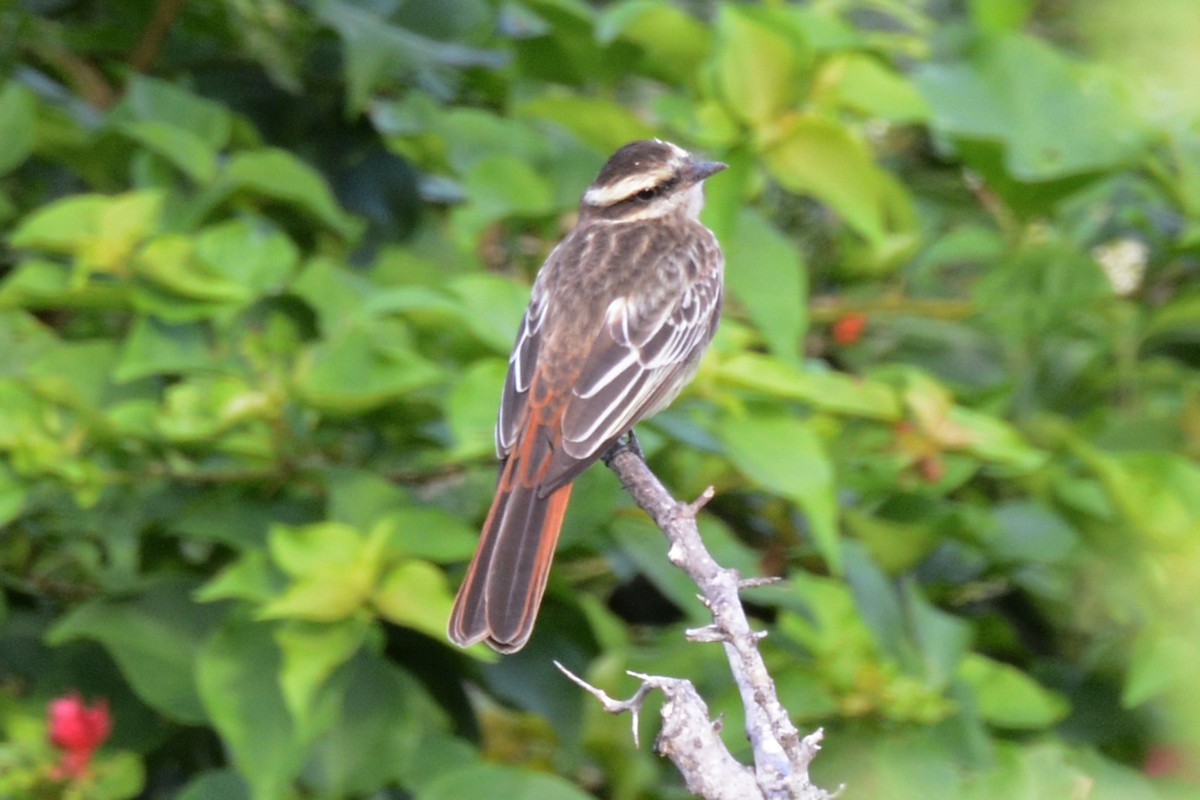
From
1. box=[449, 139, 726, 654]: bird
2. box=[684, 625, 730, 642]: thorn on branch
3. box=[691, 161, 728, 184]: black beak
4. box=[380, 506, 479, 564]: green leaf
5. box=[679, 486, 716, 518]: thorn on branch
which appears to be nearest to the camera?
box=[684, 625, 730, 642]: thorn on branch

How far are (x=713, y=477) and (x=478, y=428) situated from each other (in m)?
0.74

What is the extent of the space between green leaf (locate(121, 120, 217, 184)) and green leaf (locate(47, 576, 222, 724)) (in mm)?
1056

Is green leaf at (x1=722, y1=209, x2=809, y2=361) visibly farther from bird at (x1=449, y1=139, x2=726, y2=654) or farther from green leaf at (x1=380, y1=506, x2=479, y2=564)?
green leaf at (x1=380, y1=506, x2=479, y2=564)

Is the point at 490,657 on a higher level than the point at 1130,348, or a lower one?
lower

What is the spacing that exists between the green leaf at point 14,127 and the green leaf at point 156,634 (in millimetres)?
1145

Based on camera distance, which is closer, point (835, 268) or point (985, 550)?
point (985, 550)

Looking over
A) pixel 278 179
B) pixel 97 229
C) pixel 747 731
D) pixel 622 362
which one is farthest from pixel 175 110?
pixel 747 731

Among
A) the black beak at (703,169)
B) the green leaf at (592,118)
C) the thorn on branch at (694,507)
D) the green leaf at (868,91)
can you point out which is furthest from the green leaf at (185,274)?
the green leaf at (868,91)

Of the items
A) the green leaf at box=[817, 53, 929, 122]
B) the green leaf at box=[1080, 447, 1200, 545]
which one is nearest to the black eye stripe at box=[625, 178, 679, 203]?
the green leaf at box=[817, 53, 929, 122]

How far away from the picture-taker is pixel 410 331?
3.65 metres

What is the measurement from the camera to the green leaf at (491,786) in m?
3.06

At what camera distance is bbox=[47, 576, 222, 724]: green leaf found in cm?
336

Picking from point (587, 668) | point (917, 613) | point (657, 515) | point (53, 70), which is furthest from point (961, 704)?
point (53, 70)

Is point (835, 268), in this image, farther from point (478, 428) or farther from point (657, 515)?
point (657, 515)
